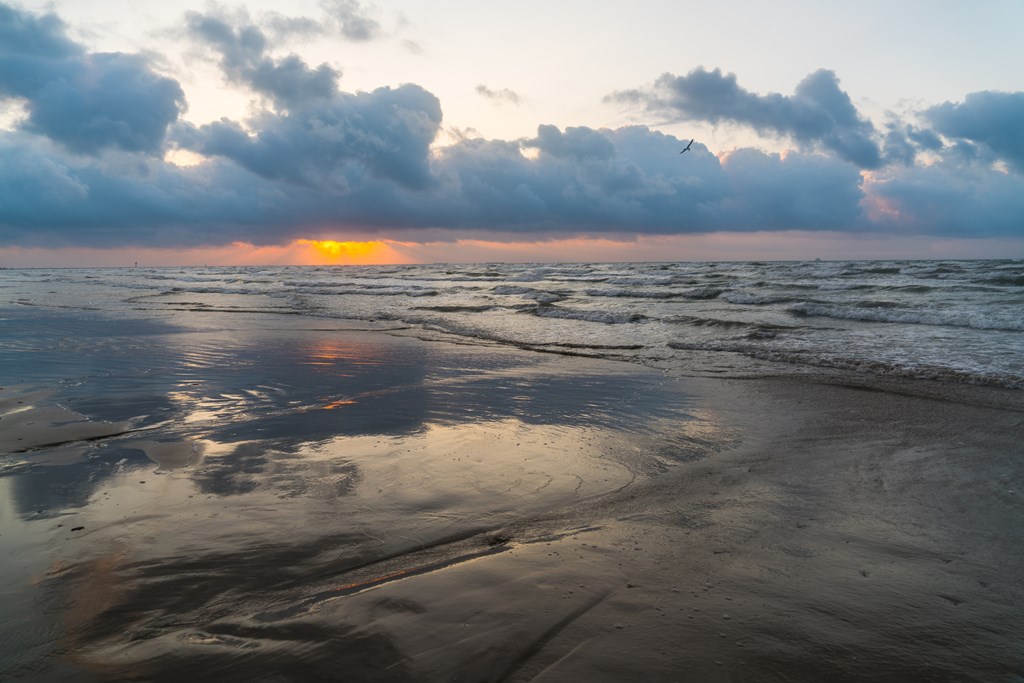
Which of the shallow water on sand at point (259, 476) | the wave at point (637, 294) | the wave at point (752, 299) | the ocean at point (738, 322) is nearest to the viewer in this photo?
the shallow water on sand at point (259, 476)

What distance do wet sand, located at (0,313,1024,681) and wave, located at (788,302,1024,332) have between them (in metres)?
9.63

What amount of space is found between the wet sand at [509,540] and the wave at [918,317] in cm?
963

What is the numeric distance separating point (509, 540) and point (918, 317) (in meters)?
18.8

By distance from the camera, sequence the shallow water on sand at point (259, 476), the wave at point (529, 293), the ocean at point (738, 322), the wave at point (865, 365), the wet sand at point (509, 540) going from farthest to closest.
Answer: the wave at point (529, 293) → the ocean at point (738, 322) → the wave at point (865, 365) → the shallow water on sand at point (259, 476) → the wet sand at point (509, 540)

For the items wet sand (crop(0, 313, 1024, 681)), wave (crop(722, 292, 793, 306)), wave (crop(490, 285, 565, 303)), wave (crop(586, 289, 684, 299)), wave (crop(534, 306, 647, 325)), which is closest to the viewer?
wet sand (crop(0, 313, 1024, 681))

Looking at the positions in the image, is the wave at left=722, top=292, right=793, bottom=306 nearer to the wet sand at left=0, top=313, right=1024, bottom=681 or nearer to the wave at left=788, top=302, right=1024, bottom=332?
the wave at left=788, top=302, right=1024, bottom=332

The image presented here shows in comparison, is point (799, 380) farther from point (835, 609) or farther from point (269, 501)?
point (269, 501)

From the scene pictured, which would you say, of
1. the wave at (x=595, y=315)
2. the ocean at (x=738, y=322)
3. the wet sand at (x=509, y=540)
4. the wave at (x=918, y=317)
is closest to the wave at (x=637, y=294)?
the ocean at (x=738, y=322)

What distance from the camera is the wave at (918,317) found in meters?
15.4

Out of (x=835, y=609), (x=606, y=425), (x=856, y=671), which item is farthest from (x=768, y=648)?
(x=606, y=425)

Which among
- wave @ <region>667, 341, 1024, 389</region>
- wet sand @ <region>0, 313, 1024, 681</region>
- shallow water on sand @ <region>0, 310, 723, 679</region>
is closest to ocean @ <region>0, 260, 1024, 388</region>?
wave @ <region>667, 341, 1024, 389</region>

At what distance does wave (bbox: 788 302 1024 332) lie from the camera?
15.4 m

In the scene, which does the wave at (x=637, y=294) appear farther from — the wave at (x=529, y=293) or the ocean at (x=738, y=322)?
the wave at (x=529, y=293)

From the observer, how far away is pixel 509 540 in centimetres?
381
